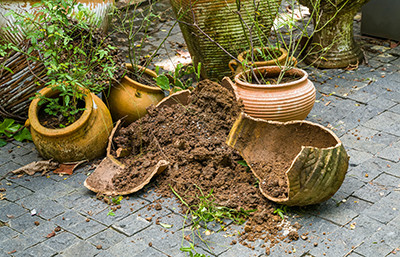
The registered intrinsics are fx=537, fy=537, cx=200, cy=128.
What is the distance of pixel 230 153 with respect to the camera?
435 cm

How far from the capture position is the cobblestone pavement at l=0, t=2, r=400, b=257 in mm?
3643

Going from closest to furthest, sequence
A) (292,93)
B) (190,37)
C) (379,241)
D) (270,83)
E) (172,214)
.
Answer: (379,241), (172,214), (292,93), (270,83), (190,37)

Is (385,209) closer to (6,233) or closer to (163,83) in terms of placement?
Result: (163,83)

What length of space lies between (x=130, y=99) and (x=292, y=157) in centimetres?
170

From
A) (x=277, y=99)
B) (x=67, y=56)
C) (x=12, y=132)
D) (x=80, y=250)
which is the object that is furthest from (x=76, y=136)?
(x=277, y=99)

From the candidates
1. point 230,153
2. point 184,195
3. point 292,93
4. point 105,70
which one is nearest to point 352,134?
point 292,93

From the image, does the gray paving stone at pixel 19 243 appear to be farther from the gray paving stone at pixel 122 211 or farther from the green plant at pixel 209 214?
the green plant at pixel 209 214

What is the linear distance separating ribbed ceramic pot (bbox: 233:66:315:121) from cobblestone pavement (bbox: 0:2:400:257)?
551mm

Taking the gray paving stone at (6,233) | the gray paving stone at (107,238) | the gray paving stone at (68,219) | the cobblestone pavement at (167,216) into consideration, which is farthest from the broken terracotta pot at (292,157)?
the gray paving stone at (6,233)

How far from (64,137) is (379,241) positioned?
8.76ft

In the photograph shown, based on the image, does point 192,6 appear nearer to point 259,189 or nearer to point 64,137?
point 64,137

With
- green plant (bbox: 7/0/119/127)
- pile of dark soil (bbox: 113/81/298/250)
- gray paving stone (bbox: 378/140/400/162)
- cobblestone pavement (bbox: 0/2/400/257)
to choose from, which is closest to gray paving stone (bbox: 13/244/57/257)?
cobblestone pavement (bbox: 0/2/400/257)

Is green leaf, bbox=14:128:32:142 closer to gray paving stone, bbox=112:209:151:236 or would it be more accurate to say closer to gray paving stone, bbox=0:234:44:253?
gray paving stone, bbox=0:234:44:253

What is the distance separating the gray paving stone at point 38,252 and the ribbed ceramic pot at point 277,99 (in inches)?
81.5
